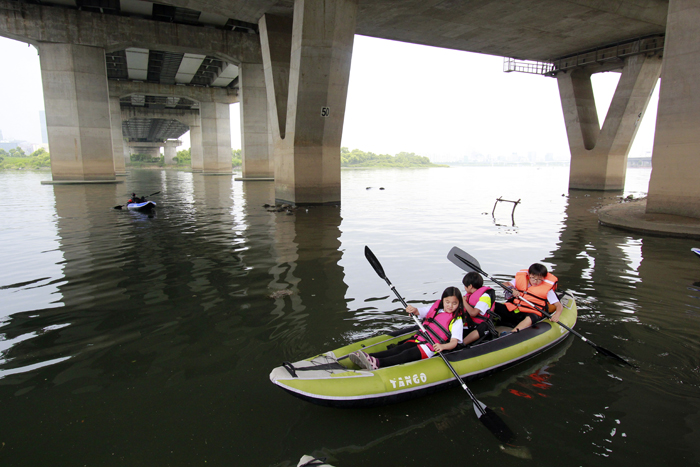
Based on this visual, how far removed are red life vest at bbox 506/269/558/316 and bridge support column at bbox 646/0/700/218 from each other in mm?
8825

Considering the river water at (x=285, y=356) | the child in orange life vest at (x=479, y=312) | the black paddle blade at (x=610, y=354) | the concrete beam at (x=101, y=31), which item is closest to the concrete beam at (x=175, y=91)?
the concrete beam at (x=101, y=31)

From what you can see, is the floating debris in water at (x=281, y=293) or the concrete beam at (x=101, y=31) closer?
the floating debris in water at (x=281, y=293)

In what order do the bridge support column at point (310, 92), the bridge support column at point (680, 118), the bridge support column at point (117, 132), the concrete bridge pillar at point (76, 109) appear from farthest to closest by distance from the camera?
the bridge support column at point (117, 132) → the concrete bridge pillar at point (76, 109) → the bridge support column at point (310, 92) → the bridge support column at point (680, 118)

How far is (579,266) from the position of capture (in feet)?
26.8

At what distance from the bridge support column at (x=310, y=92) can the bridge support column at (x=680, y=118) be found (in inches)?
397

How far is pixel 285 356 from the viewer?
4461 millimetres

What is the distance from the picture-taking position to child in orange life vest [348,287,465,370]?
3973 mm

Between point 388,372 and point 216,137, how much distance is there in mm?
45643

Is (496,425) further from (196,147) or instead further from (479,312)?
(196,147)

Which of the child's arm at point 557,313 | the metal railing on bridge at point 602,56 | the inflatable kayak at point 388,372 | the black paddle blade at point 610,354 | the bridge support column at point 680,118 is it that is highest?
the metal railing on bridge at point 602,56

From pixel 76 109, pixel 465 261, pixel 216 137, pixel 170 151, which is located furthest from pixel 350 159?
pixel 465 261

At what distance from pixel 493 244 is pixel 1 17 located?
2870cm

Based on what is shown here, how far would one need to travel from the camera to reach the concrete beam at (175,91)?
39719 millimetres

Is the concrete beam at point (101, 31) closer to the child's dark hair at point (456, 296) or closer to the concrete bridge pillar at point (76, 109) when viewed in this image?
the concrete bridge pillar at point (76, 109)
